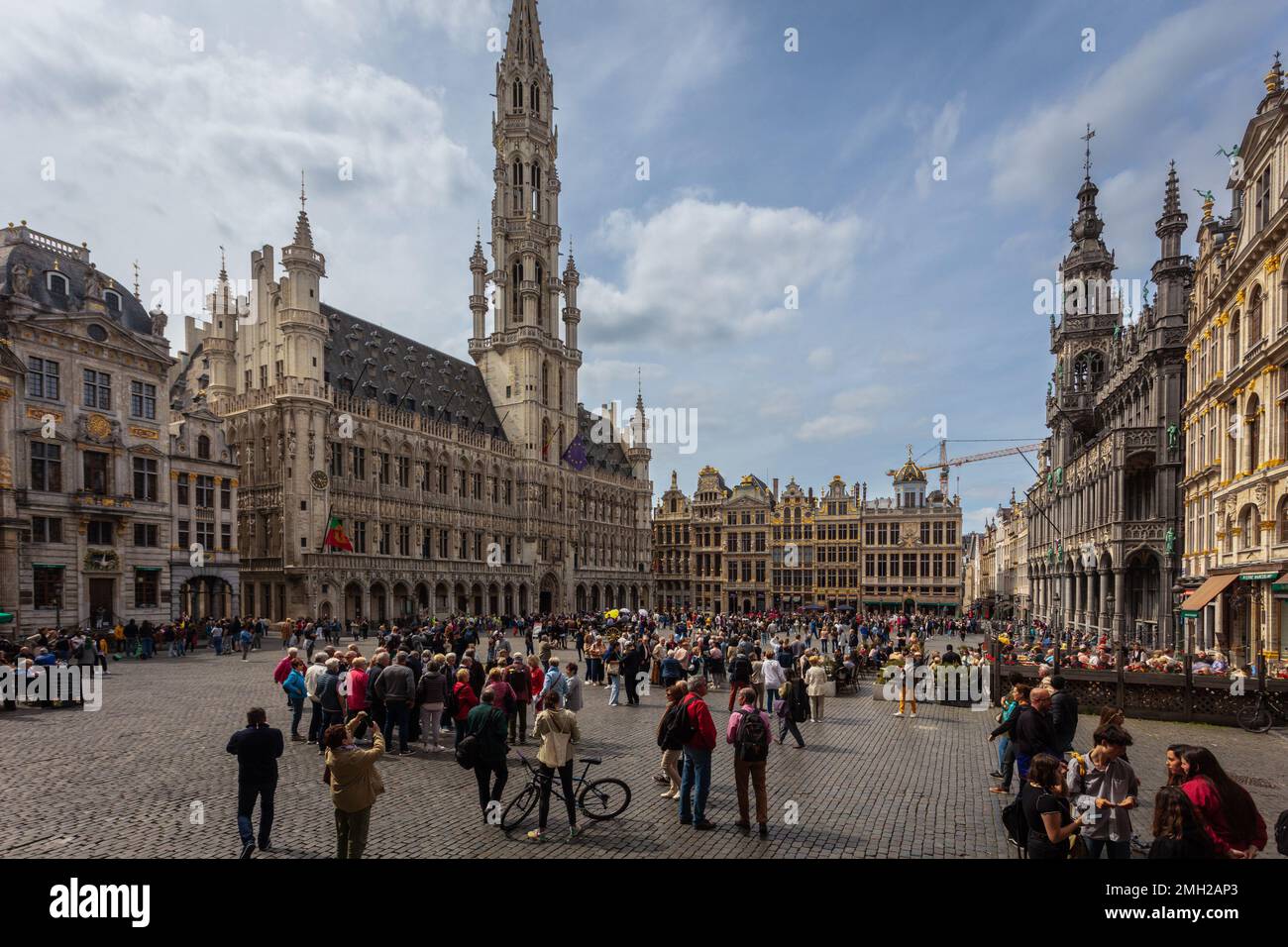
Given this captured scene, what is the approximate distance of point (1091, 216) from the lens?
54.4 m

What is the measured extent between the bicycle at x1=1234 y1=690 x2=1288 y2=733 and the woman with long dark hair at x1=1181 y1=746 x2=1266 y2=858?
1387cm

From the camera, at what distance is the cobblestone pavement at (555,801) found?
8.59 meters

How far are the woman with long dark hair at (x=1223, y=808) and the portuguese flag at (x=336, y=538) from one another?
48.3 m

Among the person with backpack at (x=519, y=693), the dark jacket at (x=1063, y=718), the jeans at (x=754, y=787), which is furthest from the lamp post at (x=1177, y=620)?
the jeans at (x=754, y=787)

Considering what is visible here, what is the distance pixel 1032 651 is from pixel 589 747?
16.1m

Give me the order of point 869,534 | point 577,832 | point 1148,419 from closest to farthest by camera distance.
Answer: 1. point 577,832
2. point 1148,419
3. point 869,534

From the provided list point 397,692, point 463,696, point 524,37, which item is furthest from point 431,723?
point 524,37

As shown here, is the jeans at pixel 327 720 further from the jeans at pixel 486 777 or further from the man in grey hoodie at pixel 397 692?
the jeans at pixel 486 777

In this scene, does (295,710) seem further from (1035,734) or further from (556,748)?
(1035,734)

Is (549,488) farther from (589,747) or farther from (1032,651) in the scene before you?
(589,747)

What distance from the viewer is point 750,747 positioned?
8.80 meters

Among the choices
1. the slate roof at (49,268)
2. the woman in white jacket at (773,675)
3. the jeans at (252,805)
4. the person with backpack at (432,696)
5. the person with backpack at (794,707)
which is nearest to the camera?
the jeans at (252,805)

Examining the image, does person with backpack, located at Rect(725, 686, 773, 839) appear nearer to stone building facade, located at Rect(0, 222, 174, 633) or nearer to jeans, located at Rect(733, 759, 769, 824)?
jeans, located at Rect(733, 759, 769, 824)
